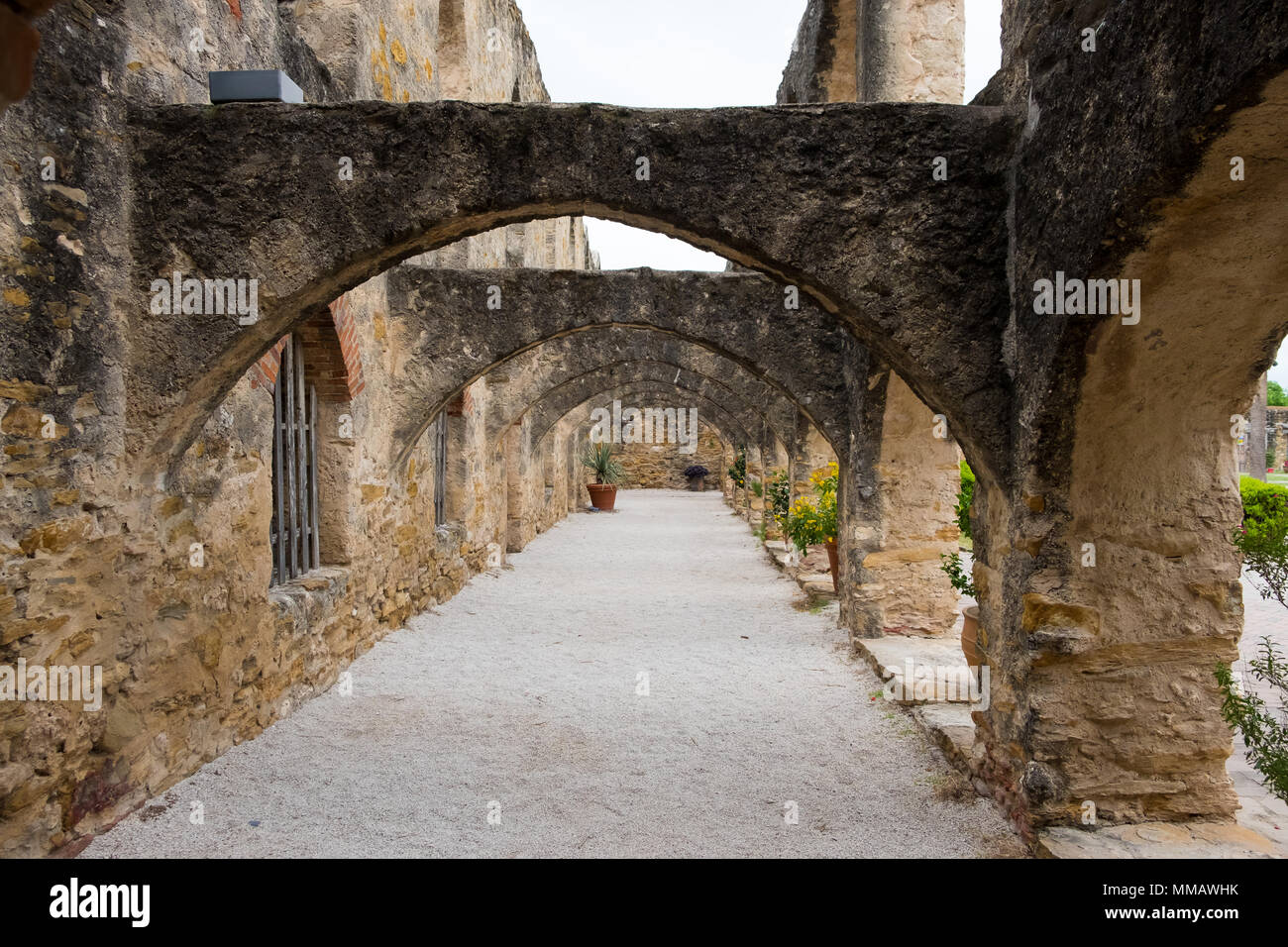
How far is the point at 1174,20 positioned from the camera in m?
2.16

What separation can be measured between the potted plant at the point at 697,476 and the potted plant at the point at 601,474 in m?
5.46

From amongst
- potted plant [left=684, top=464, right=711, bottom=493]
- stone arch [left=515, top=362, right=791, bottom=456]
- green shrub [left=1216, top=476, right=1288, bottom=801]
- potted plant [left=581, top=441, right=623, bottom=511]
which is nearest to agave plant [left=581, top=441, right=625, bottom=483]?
potted plant [left=581, top=441, right=623, bottom=511]

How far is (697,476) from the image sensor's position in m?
26.9

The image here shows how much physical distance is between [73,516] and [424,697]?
246 centimetres

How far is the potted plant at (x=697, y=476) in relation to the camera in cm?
2678

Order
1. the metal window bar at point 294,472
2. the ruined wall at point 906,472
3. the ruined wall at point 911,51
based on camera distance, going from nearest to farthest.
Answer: the metal window bar at point 294,472, the ruined wall at point 906,472, the ruined wall at point 911,51

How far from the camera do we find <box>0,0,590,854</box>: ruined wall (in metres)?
2.84

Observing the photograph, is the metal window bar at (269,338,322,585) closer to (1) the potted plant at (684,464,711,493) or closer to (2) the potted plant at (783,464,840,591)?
(2) the potted plant at (783,464,840,591)

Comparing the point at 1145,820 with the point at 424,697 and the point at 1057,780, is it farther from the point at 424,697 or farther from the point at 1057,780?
the point at 424,697

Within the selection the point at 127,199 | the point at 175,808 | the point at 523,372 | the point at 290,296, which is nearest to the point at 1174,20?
the point at 290,296

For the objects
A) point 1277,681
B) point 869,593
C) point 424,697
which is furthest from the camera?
point 869,593

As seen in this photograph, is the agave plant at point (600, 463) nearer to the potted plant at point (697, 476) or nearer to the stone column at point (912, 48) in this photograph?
the potted plant at point (697, 476)

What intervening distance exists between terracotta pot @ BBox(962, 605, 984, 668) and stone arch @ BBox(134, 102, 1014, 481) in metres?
0.71

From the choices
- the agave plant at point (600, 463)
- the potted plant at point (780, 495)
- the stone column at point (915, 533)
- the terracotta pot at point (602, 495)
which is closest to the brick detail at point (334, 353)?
the stone column at point (915, 533)
